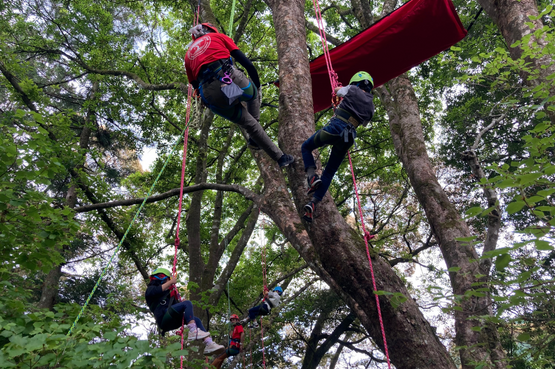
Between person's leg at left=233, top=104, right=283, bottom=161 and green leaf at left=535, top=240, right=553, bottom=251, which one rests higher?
person's leg at left=233, top=104, right=283, bottom=161

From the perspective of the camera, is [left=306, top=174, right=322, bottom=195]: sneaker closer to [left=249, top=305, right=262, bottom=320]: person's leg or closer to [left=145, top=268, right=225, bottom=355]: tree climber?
[left=145, top=268, right=225, bottom=355]: tree climber

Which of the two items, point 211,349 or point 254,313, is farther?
point 254,313

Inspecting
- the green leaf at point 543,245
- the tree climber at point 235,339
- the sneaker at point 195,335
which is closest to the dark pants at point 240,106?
the green leaf at point 543,245

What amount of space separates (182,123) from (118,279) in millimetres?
5113

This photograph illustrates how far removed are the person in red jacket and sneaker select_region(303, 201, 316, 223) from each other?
25.7 inches

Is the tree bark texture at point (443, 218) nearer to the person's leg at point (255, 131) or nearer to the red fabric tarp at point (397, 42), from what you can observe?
the red fabric tarp at point (397, 42)

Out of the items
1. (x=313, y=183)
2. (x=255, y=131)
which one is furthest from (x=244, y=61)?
(x=313, y=183)

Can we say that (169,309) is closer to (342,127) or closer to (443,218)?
(342,127)

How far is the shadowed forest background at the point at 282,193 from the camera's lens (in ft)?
6.98

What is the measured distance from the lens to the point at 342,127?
10.2 ft

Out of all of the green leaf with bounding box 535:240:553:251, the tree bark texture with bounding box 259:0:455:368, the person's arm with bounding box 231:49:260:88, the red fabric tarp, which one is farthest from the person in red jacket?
the red fabric tarp

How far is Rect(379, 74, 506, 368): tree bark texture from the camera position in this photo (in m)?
3.21

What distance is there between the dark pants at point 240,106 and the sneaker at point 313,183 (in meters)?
0.56

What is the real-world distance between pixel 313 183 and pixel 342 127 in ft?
2.26
